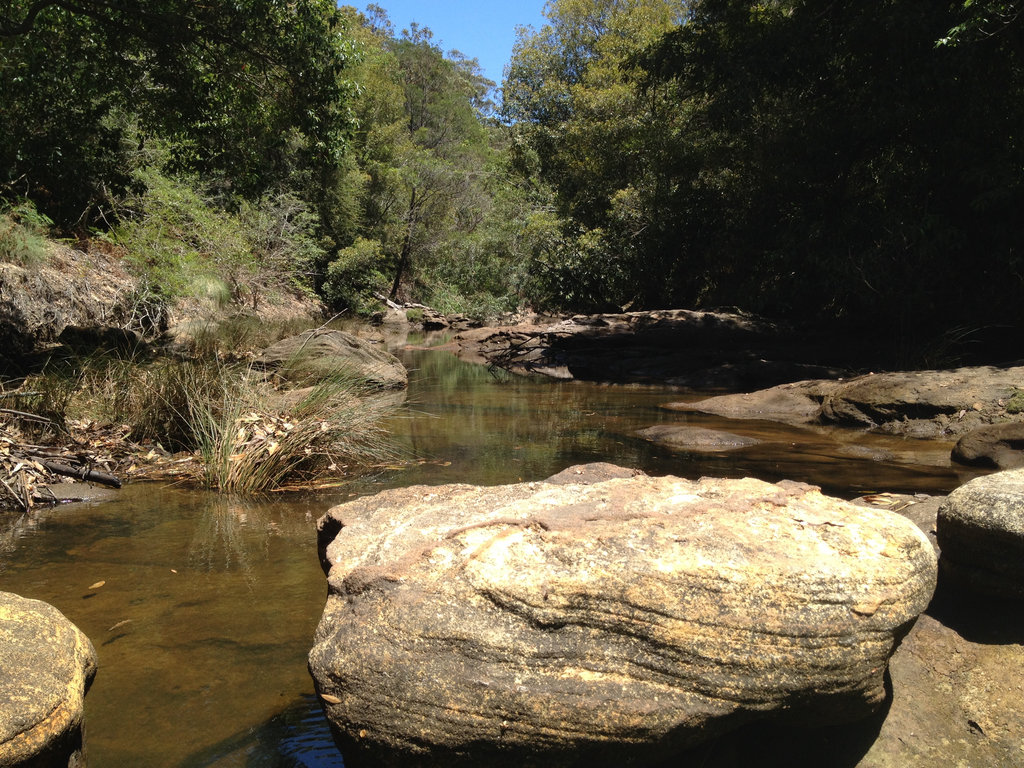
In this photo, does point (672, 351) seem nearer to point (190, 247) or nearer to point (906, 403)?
point (906, 403)

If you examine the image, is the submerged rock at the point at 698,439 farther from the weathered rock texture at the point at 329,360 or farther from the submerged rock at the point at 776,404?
the weathered rock texture at the point at 329,360

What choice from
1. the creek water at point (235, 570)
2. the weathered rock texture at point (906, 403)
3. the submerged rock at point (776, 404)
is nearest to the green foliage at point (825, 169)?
the submerged rock at point (776, 404)

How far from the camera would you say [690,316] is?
1462 centimetres

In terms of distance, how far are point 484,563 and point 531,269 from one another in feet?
63.5

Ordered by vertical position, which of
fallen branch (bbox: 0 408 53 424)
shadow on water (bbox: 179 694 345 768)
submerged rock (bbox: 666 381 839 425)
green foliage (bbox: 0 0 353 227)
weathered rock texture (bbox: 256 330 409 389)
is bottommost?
shadow on water (bbox: 179 694 345 768)

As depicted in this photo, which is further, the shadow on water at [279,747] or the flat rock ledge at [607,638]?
the shadow on water at [279,747]

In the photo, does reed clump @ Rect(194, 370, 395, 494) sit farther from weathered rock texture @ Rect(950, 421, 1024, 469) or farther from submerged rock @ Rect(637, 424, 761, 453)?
weathered rock texture @ Rect(950, 421, 1024, 469)

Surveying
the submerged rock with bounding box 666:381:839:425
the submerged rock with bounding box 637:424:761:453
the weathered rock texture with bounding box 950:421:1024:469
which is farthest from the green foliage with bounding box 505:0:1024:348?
the weathered rock texture with bounding box 950:421:1024:469

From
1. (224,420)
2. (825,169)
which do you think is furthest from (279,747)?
(825,169)

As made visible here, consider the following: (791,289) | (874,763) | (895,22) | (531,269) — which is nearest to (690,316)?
(791,289)

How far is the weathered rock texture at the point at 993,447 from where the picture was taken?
6023mm

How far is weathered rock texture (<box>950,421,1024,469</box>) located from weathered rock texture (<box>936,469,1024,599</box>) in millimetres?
3563

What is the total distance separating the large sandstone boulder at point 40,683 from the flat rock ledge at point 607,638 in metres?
0.67

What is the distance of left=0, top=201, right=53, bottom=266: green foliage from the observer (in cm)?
884
